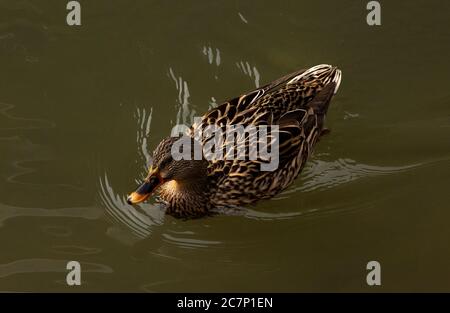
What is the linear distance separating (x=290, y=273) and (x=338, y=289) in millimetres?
404

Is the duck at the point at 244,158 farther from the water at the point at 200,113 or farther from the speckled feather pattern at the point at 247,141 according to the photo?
the water at the point at 200,113

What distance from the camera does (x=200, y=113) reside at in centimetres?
738

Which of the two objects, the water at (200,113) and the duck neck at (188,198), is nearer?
the water at (200,113)

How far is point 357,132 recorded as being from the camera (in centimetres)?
736

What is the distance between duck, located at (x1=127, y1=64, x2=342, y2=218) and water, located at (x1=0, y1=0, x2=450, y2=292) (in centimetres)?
21

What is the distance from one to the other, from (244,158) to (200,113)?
1040 millimetres

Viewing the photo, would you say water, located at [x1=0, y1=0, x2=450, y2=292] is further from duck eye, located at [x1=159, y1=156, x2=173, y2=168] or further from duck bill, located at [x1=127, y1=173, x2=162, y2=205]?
duck eye, located at [x1=159, y1=156, x2=173, y2=168]

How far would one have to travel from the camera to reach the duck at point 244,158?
641cm

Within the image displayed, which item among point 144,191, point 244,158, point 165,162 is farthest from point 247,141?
point 144,191

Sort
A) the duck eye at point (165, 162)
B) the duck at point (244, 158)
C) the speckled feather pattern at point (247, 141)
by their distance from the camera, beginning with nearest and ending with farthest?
the duck eye at point (165, 162) < the duck at point (244, 158) < the speckled feather pattern at point (247, 141)

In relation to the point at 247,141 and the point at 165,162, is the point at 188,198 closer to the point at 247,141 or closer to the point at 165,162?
the point at 165,162

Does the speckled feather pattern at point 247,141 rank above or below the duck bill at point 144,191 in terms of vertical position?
above

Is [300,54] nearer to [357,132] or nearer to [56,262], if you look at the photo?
[357,132]

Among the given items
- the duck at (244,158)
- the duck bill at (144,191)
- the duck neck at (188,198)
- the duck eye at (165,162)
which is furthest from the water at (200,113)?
the duck eye at (165,162)
